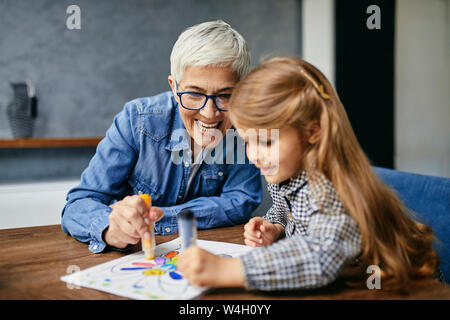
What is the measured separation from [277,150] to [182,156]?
58 centimetres

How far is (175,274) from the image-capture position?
0.79m

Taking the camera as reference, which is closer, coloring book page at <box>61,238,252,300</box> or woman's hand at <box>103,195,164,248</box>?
coloring book page at <box>61,238,252,300</box>

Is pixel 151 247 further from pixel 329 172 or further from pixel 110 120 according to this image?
pixel 110 120

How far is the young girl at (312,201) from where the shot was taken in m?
0.66

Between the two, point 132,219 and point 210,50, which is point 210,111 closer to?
point 210,50

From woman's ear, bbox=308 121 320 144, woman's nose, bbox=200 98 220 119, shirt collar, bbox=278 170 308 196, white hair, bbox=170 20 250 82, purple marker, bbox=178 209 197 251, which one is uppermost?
white hair, bbox=170 20 250 82

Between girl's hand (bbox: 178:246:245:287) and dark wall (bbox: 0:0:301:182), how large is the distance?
252 cm

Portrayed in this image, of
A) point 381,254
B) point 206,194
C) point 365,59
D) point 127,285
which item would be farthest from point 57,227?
point 365,59

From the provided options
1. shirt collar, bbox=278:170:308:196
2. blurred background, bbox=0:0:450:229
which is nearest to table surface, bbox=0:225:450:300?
shirt collar, bbox=278:170:308:196

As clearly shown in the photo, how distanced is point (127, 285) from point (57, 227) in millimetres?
602

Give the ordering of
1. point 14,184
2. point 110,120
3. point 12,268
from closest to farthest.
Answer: point 12,268 < point 14,184 < point 110,120

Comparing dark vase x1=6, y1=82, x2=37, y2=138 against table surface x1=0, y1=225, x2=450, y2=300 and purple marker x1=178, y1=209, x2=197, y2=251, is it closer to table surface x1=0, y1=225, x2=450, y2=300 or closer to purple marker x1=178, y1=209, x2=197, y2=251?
table surface x1=0, y1=225, x2=450, y2=300

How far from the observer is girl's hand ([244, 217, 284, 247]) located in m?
0.98

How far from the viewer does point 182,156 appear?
52.2 inches
